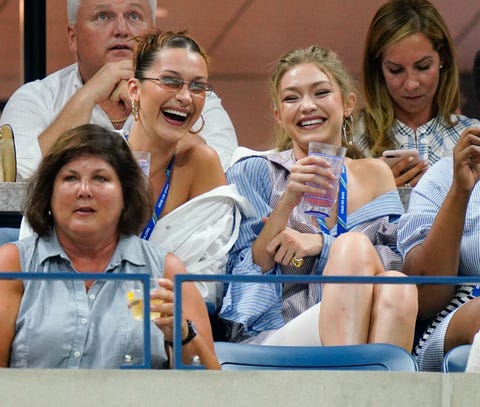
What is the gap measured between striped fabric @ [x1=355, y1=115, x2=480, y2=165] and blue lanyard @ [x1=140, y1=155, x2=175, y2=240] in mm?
992

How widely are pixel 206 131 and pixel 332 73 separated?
86cm

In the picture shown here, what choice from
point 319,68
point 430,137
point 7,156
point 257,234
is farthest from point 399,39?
point 7,156

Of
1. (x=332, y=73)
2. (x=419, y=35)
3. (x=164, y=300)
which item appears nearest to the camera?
(x=164, y=300)

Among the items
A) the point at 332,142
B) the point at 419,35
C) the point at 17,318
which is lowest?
the point at 17,318

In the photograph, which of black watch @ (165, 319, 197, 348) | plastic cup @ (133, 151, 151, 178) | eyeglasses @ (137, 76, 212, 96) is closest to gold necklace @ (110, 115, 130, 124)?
eyeglasses @ (137, 76, 212, 96)

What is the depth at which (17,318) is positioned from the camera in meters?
4.85

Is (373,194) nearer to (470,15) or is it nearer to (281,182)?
(281,182)

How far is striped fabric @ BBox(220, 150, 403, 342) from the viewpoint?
5.45 meters

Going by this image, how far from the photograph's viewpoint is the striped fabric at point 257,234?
5.45 metres

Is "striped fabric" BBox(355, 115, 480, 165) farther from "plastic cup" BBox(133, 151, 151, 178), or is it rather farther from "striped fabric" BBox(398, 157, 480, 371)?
"plastic cup" BBox(133, 151, 151, 178)

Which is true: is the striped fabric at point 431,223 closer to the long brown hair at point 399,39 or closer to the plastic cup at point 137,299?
the long brown hair at point 399,39

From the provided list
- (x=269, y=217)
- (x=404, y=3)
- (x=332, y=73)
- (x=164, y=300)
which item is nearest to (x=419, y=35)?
(x=404, y=3)

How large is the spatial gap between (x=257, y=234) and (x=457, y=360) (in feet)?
3.83

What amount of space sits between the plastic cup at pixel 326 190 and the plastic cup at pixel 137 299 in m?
1.04
